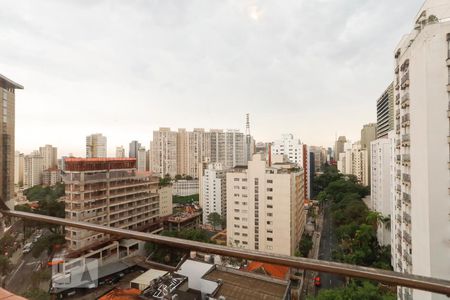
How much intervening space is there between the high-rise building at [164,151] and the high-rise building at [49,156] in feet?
34.8

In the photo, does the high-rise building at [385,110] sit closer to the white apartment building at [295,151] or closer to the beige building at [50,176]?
the white apartment building at [295,151]

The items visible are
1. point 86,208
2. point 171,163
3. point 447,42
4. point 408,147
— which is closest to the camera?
point 447,42

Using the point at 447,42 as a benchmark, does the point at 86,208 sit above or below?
below

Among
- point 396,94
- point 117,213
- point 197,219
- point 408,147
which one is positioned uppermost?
point 396,94

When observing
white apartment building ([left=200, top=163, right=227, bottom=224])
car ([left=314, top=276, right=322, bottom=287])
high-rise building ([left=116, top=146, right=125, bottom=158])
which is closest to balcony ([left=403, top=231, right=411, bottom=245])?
car ([left=314, top=276, right=322, bottom=287])

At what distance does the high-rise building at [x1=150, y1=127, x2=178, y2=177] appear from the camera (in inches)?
1281

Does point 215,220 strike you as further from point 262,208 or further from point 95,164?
point 95,164

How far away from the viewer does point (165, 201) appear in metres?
20.6

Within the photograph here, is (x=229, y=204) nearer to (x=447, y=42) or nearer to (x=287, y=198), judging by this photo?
(x=287, y=198)

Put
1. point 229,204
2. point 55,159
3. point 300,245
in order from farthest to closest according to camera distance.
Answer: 1. point 55,159
2. point 229,204
3. point 300,245

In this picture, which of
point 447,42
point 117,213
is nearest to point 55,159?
point 117,213

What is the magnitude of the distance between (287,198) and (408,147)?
709 centimetres

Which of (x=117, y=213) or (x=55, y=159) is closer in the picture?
(x=117, y=213)

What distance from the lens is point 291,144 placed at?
29922 millimetres
